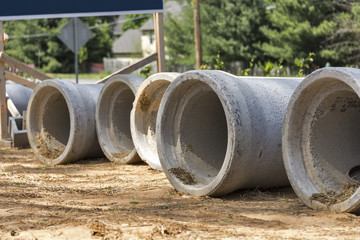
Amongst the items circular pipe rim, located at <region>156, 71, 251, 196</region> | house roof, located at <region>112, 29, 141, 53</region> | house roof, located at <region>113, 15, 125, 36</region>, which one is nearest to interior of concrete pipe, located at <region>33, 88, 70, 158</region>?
circular pipe rim, located at <region>156, 71, 251, 196</region>

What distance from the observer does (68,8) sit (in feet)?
32.7

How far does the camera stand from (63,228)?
4.81m

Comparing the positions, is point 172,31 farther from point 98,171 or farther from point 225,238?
point 225,238

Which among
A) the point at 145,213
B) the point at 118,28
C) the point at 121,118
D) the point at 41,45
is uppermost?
the point at 118,28

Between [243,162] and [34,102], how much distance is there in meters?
5.06

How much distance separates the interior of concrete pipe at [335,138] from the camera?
225 inches

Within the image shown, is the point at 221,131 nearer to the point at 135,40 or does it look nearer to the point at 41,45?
the point at 41,45

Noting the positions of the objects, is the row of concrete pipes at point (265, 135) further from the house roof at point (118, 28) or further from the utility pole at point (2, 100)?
the house roof at point (118, 28)

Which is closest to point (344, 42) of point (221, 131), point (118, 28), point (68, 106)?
point (68, 106)

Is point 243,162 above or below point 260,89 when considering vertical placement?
below

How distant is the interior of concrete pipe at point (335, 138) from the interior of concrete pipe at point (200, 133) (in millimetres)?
1359

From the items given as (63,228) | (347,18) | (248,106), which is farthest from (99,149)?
(347,18)

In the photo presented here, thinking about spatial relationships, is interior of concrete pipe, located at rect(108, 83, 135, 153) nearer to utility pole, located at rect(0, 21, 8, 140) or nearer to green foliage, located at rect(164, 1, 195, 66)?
utility pole, located at rect(0, 21, 8, 140)

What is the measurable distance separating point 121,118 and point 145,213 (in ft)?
14.7
